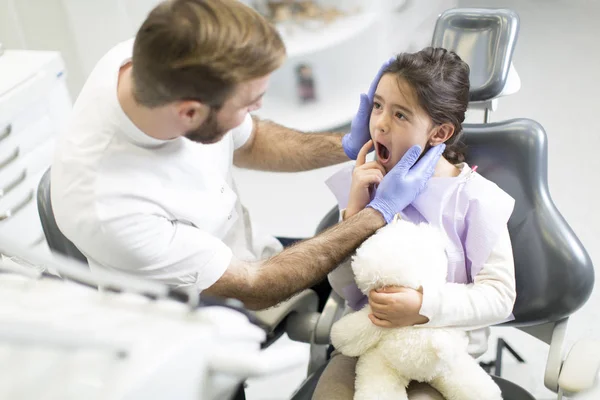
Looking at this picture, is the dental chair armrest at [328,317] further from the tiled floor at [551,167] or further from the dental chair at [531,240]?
the tiled floor at [551,167]

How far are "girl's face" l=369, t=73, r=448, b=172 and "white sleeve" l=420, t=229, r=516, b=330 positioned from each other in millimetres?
268

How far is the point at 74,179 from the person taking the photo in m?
1.11

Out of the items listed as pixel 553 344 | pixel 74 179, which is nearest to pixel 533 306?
pixel 553 344

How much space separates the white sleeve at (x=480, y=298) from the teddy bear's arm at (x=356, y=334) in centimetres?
12

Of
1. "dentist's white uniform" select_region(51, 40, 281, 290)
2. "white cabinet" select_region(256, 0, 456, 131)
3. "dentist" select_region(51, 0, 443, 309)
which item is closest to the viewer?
"dentist" select_region(51, 0, 443, 309)

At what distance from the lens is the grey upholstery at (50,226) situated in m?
1.18

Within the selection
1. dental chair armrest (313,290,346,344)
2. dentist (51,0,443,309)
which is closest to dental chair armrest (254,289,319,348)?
dental chair armrest (313,290,346,344)

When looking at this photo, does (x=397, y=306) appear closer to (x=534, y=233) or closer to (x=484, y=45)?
(x=534, y=233)

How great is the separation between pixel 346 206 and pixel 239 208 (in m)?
0.28

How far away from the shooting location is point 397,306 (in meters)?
1.15

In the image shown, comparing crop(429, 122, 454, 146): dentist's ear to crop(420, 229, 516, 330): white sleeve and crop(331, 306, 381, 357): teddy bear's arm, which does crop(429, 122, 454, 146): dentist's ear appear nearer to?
crop(420, 229, 516, 330): white sleeve

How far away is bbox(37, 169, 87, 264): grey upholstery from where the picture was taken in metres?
1.18

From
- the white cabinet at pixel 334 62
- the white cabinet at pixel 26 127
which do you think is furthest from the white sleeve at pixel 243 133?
the white cabinet at pixel 334 62

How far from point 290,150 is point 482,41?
21.5 inches
